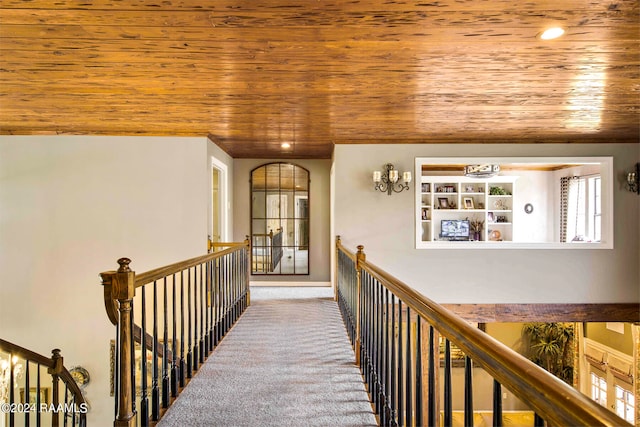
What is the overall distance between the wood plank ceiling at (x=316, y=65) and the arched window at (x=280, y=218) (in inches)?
104

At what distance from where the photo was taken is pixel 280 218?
7484mm

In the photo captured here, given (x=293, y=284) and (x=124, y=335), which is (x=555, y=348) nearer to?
(x=293, y=284)

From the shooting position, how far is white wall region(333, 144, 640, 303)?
5586 millimetres

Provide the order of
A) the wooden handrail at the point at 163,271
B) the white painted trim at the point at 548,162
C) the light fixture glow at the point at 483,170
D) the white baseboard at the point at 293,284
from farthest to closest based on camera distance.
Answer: the white baseboard at the point at 293,284 < the light fixture glow at the point at 483,170 < the white painted trim at the point at 548,162 < the wooden handrail at the point at 163,271

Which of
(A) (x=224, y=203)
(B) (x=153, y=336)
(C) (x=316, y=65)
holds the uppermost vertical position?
(C) (x=316, y=65)

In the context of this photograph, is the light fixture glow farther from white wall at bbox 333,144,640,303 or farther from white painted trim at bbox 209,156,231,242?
white painted trim at bbox 209,156,231,242

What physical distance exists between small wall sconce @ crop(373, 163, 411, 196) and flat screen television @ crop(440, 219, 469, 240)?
3.04m

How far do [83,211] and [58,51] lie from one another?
300 cm

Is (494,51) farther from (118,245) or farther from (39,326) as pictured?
(39,326)

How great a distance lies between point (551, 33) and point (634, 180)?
442cm

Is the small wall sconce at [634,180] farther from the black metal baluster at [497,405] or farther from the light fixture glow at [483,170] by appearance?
the black metal baluster at [497,405]

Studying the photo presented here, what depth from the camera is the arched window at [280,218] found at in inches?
294

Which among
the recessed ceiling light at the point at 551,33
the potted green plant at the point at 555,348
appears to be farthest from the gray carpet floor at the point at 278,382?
the potted green plant at the point at 555,348

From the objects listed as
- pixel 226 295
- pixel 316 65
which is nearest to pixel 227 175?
pixel 226 295
